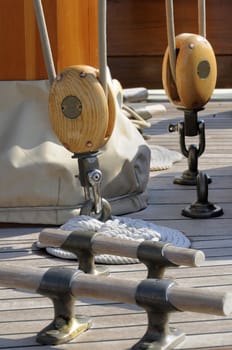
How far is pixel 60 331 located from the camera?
1.91 metres

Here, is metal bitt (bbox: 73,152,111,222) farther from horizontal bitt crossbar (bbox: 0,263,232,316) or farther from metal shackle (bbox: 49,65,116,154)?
horizontal bitt crossbar (bbox: 0,263,232,316)

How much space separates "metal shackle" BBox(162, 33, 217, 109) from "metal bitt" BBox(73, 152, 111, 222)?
53 cm

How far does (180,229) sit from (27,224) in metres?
0.42

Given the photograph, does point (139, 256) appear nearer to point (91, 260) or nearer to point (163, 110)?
point (91, 260)

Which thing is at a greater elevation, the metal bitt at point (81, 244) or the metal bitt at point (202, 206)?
the metal bitt at point (81, 244)

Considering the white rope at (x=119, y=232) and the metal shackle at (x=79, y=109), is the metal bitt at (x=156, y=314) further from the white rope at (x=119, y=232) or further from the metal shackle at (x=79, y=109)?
the metal shackle at (x=79, y=109)

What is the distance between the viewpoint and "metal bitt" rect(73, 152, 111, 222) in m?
2.47

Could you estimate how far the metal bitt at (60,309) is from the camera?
187 centimetres

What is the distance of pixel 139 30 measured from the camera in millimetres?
5008

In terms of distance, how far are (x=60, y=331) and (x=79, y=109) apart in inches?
26.6

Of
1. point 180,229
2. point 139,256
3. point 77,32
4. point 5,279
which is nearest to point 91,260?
point 139,256

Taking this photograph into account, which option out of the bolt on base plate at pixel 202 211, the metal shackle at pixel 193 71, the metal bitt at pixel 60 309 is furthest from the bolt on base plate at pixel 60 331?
the metal shackle at pixel 193 71

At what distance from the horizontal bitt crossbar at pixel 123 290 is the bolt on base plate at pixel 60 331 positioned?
9 cm

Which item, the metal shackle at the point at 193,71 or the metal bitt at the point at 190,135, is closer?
the metal shackle at the point at 193,71
